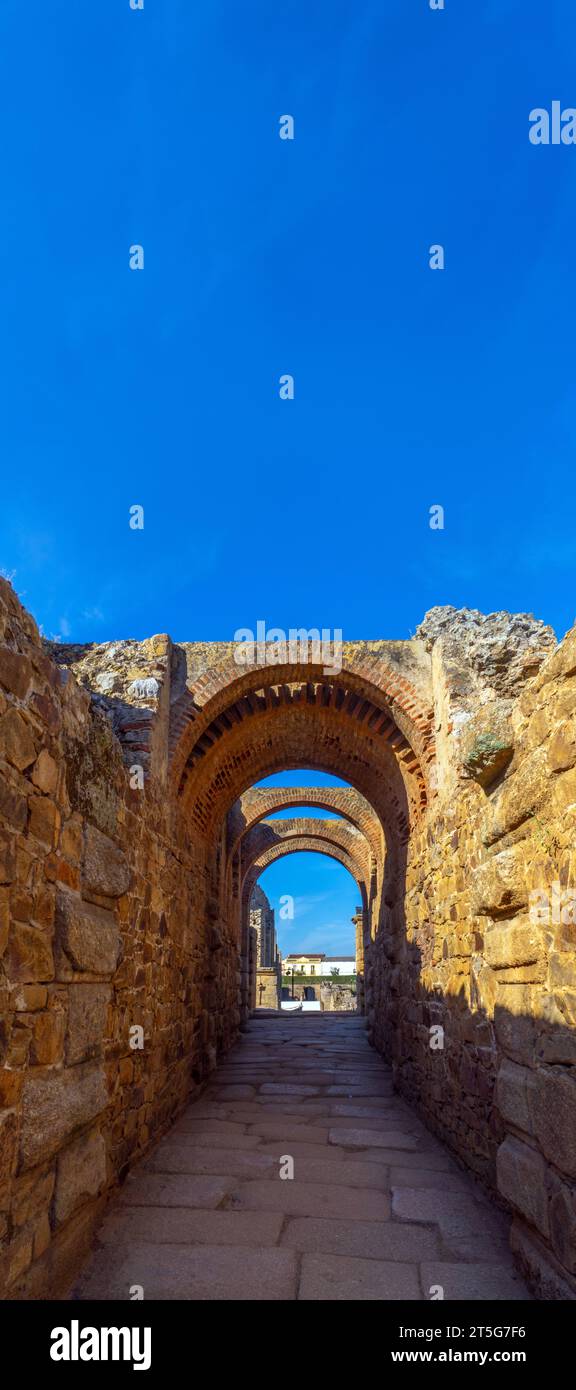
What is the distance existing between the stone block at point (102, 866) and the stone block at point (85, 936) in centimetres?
10

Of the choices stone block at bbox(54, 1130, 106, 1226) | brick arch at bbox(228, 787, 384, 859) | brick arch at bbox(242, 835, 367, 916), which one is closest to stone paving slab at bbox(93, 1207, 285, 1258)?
stone block at bbox(54, 1130, 106, 1226)

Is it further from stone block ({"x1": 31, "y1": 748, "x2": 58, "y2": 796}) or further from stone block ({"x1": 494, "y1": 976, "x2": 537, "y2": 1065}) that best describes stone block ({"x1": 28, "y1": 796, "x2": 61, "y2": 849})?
stone block ({"x1": 494, "y1": 976, "x2": 537, "y2": 1065})

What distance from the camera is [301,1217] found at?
12.5ft

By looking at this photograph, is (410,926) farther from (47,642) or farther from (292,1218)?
(47,642)

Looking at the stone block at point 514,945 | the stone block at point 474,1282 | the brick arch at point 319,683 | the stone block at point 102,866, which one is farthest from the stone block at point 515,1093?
the brick arch at point 319,683

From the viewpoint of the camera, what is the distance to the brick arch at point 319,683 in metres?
6.49

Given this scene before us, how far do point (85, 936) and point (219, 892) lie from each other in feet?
20.8

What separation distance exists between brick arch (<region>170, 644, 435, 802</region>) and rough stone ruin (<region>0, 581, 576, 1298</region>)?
26 mm

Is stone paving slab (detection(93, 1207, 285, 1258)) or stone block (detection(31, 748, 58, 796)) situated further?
stone paving slab (detection(93, 1207, 285, 1258))

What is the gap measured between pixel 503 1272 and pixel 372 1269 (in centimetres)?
56

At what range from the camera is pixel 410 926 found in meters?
7.02

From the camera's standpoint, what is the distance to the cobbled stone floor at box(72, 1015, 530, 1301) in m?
3.04

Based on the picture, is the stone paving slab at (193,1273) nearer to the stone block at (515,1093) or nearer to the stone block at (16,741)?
the stone block at (515,1093)

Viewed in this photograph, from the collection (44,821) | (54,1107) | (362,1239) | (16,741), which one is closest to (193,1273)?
(362,1239)
